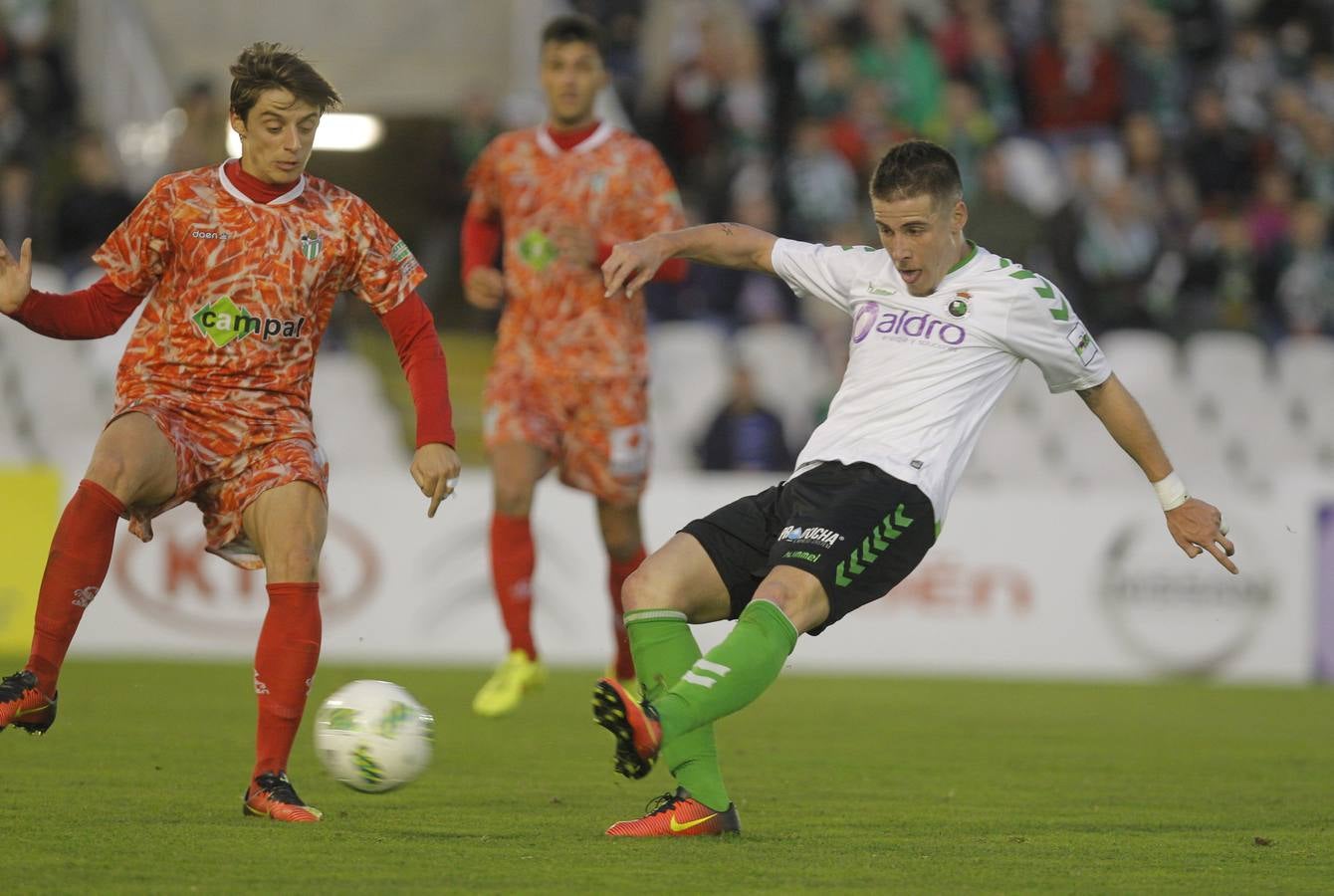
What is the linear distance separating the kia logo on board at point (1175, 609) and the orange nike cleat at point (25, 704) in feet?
28.6

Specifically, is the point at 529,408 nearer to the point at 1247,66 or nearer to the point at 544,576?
the point at 544,576

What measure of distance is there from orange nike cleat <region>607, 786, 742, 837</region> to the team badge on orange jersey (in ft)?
6.13

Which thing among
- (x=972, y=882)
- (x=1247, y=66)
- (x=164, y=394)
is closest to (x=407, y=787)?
(x=164, y=394)

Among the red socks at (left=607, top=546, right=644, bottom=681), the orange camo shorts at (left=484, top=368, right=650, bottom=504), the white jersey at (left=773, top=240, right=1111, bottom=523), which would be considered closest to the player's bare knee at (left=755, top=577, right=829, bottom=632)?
the white jersey at (left=773, top=240, right=1111, bottom=523)

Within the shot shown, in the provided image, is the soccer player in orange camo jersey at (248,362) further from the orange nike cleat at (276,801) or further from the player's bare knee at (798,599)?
the player's bare knee at (798,599)

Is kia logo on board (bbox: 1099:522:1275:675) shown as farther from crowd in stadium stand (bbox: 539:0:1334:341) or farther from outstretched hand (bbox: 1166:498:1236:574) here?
outstretched hand (bbox: 1166:498:1236:574)

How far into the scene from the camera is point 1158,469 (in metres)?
6.04

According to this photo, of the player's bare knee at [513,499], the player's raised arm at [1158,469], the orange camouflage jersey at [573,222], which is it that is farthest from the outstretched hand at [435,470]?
the orange camouflage jersey at [573,222]

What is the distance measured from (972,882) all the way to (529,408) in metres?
4.28

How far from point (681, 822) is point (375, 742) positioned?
36.0 inches

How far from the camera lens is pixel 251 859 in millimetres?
4926

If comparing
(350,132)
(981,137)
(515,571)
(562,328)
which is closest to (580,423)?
(562,328)

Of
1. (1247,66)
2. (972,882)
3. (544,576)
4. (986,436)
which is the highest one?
(1247,66)

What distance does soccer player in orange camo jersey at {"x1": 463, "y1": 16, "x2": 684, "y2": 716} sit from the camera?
8758 millimetres
